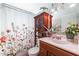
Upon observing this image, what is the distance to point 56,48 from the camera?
4.24 ft

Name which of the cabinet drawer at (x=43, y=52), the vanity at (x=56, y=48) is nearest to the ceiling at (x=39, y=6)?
the vanity at (x=56, y=48)

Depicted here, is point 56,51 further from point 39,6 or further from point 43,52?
point 39,6

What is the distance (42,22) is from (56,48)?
44 centimetres

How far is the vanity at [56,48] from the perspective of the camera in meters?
1.13

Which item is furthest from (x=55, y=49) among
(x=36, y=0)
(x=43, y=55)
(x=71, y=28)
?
(x=36, y=0)

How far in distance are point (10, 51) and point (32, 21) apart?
1.83 feet

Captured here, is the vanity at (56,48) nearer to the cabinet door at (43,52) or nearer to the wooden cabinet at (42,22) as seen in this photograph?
the cabinet door at (43,52)

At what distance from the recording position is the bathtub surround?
142 cm

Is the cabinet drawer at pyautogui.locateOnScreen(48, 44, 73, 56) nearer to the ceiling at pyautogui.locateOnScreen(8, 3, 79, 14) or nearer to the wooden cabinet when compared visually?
the wooden cabinet

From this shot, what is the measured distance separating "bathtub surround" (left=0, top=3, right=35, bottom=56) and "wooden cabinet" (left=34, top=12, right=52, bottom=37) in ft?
0.25

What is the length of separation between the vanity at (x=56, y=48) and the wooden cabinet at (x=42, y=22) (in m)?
0.12

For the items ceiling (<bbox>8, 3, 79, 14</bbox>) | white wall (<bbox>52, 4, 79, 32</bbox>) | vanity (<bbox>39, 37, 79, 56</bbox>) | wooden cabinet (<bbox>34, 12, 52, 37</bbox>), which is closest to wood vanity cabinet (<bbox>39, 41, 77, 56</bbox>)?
vanity (<bbox>39, 37, 79, 56</bbox>)

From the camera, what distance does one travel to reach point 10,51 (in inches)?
57.6

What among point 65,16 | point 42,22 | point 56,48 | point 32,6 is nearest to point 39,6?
point 32,6
